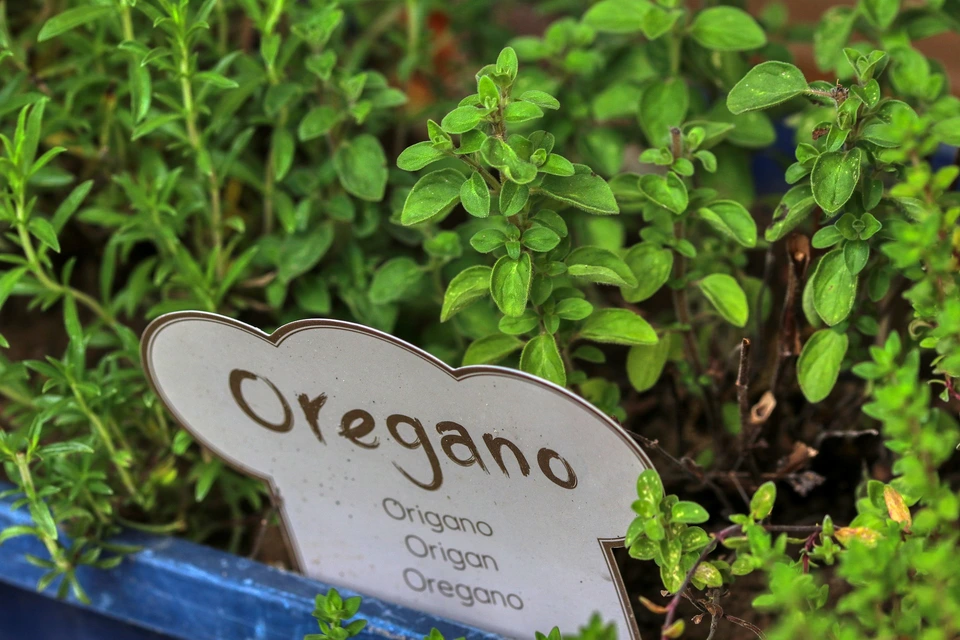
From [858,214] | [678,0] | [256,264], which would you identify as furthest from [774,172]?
[256,264]

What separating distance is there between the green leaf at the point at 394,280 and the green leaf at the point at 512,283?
0.20 meters

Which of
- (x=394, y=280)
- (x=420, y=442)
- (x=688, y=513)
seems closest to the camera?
(x=688, y=513)

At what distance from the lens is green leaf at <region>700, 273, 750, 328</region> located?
2.81ft

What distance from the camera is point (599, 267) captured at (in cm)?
77

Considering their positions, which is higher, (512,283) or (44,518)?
(512,283)

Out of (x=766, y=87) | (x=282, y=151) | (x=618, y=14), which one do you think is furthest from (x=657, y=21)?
Answer: (x=282, y=151)

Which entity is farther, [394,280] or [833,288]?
[394,280]

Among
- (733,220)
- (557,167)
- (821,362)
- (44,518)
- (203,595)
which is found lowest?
(203,595)

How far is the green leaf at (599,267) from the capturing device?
0.77m

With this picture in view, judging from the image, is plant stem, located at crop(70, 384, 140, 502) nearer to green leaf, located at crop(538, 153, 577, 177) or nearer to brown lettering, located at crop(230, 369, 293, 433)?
brown lettering, located at crop(230, 369, 293, 433)

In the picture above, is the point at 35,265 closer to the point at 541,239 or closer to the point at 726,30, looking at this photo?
the point at 541,239

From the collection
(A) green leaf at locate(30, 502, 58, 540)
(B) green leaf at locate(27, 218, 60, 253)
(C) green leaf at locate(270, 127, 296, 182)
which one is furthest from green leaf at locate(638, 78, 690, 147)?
(A) green leaf at locate(30, 502, 58, 540)

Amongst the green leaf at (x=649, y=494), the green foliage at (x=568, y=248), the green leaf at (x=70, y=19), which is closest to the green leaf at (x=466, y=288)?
the green foliage at (x=568, y=248)

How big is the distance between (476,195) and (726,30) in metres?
0.41
